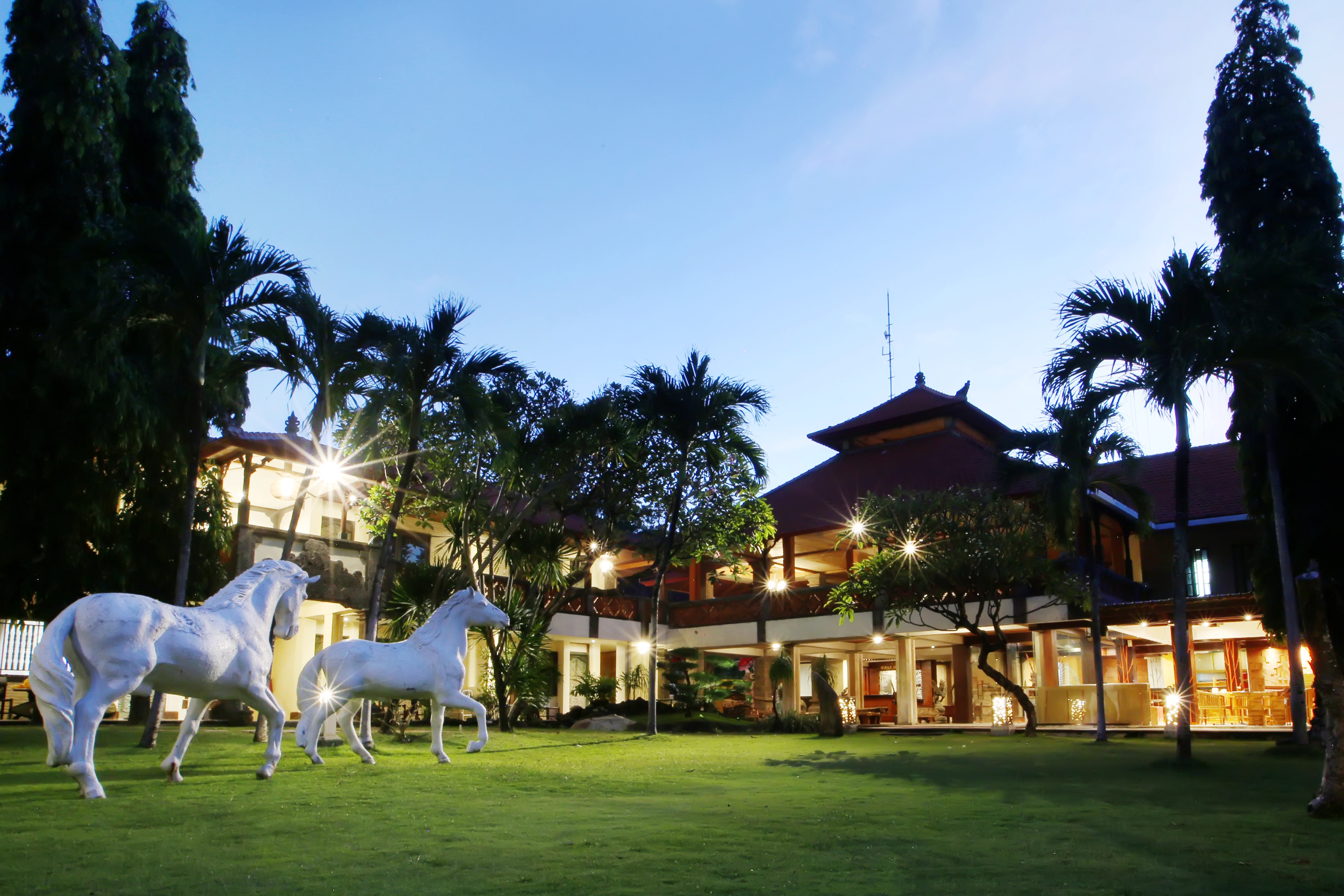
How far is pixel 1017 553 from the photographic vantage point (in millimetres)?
22047

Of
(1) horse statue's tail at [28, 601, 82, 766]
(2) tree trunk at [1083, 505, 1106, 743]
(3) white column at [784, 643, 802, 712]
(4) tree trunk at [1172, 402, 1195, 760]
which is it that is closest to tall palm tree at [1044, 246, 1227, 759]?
(4) tree trunk at [1172, 402, 1195, 760]

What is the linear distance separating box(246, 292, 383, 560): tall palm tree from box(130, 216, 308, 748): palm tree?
0.78 feet

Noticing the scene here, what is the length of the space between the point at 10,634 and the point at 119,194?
1563cm

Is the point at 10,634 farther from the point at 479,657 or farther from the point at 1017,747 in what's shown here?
the point at 1017,747

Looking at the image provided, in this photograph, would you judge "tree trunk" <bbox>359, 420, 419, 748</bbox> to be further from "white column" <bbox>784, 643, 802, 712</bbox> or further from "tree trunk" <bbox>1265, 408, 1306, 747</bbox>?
"white column" <bbox>784, 643, 802, 712</bbox>

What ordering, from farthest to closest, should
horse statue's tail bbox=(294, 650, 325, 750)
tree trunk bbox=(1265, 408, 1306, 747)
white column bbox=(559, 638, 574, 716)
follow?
white column bbox=(559, 638, 574, 716), tree trunk bbox=(1265, 408, 1306, 747), horse statue's tail bbox=(294, 650, 325, 750)

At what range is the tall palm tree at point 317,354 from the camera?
44.3 feet

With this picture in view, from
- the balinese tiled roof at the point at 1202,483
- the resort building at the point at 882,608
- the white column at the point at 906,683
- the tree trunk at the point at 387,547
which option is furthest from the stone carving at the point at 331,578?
the balinese tiled roof at the point at 1202,483

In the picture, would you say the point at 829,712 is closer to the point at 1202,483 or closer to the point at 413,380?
the point at 413,380

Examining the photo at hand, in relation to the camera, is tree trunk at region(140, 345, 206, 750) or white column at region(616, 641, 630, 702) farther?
white column at region(616, 641, 630, 702)

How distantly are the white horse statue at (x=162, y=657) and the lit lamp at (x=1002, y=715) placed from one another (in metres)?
17.9

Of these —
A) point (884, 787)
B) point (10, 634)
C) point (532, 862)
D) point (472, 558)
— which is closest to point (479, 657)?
point (472, 558)

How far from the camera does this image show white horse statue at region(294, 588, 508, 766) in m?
11.1

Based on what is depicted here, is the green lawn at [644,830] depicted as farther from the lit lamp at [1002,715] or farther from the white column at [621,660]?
the white column at [621,660]
